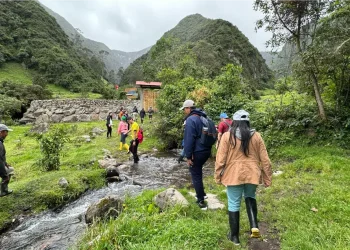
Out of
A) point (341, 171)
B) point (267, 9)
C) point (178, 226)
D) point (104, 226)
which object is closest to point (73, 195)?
point (104, 226)

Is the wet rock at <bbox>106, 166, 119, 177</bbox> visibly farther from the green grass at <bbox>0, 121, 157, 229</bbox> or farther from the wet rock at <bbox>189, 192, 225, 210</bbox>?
the wet rock at <bbox>189, 192, 225, 210</bbox>

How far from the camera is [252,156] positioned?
422cm

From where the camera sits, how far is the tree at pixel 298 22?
1169cm

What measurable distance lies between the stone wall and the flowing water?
69.8 ft

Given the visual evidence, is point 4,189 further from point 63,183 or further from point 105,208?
point 105,208

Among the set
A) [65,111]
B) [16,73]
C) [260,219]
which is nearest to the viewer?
[260,219]

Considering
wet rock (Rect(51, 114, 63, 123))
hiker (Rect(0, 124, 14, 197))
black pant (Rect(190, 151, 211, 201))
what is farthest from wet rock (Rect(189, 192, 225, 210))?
wet rock (Rect(51, 114, 63, 123))

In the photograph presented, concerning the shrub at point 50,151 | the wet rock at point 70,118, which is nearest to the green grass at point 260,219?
the shrub at point 50,151

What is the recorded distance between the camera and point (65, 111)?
3052 centimetres

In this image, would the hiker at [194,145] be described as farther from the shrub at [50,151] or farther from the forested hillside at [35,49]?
the forested hillside at [35,49]

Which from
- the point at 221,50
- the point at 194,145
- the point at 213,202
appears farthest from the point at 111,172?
the point at 221,50

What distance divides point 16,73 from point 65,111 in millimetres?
37866

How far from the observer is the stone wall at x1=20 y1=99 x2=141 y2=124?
2989 cm

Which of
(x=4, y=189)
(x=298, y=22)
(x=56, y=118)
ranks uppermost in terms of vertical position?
(x=298, y=22)
